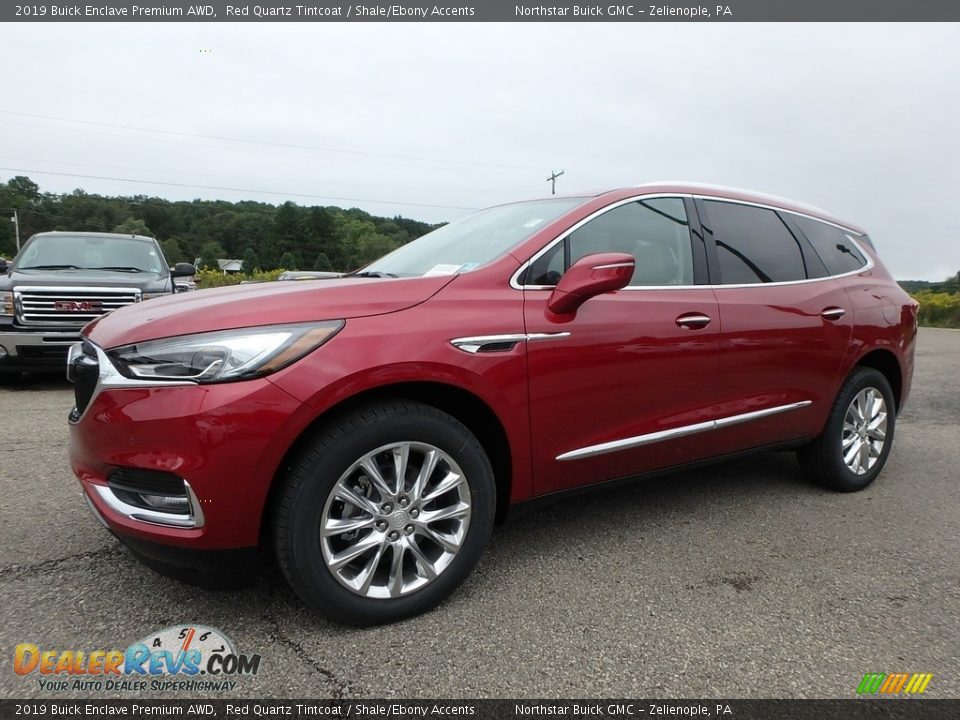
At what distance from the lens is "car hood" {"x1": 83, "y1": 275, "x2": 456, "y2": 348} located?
1981mm

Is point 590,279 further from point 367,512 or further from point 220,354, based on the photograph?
point 220,354

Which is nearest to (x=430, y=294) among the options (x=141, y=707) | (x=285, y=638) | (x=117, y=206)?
(x=285, y=638)

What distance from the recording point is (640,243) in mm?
2869

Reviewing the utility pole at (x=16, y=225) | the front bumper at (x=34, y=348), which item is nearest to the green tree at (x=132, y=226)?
the utility pole at (x=16, y=225)

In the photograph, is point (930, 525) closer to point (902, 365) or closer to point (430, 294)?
point (902, 365)

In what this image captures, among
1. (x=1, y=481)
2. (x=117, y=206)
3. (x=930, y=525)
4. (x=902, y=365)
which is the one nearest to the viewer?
(x=930, y=525)

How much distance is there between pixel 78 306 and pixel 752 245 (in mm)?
6215

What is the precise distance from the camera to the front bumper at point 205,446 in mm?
1852

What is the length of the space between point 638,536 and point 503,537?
2.07ft

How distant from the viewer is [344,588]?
6.73 feet

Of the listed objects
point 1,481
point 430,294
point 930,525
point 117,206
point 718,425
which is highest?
point 117,206

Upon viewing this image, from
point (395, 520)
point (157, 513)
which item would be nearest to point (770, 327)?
point (395, 520)

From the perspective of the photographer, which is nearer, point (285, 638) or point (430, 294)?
point (285, 638)

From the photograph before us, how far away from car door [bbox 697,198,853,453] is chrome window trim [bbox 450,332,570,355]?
3.36 feet
